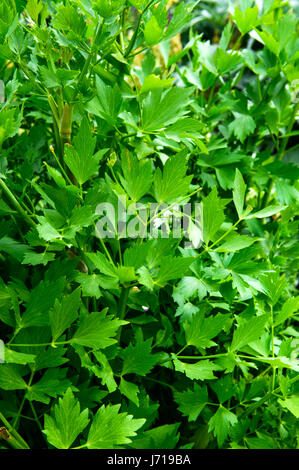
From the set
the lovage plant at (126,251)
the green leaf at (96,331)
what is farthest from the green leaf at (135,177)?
the green leaf at (96,331)

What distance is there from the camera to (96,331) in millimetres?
383

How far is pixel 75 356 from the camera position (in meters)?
0.45

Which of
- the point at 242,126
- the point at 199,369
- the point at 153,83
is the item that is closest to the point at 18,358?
the point at 199,369

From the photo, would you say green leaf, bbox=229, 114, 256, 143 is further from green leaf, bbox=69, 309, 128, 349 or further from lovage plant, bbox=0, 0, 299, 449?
green leaf, bbox=69, 309, 128, 349

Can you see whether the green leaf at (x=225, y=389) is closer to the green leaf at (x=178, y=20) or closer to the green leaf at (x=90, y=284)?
the green leaf at (x=90, y=284)

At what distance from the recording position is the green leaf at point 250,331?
43 centimetres

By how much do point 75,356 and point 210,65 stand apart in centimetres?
40

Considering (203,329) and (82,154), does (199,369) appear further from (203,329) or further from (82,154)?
(82,154)

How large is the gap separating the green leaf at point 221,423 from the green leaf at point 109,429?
0.12 meters

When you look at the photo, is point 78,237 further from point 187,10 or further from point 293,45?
point 293,45

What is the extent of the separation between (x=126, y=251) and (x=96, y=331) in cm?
7

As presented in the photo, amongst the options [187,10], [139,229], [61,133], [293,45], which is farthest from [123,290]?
[293,45]

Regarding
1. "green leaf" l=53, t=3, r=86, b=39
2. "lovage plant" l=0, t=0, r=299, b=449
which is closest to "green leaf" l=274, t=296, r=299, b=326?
"lovage plant" l=0, t=0, r=299, b=449

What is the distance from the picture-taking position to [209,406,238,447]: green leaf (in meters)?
0.46
